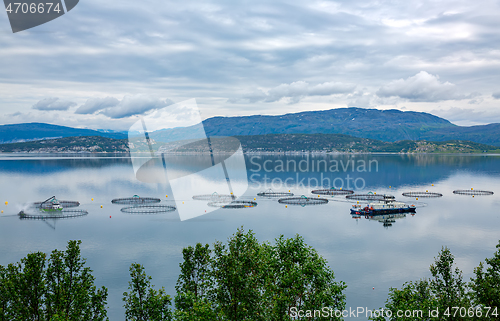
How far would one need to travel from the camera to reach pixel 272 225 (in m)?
102

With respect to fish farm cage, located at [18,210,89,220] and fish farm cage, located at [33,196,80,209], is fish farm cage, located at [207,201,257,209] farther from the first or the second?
fish farm cage, located at [33,196,80,209]

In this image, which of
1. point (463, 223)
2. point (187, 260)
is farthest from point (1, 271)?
point (463, 223)

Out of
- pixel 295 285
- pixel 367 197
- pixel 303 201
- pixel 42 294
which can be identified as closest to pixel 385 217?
pixel 367 197

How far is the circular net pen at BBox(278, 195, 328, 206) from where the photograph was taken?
454ft

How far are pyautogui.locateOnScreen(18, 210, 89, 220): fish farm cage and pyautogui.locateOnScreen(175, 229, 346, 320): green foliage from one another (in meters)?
89.9

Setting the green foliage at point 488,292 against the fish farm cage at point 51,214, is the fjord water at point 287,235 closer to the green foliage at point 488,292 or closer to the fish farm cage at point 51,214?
the fish farm cage at point 51,214

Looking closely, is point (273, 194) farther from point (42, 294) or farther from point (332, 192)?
point (42, 294)

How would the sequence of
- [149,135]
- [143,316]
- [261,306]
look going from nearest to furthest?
[261,306]
[143,316]
[149,135]

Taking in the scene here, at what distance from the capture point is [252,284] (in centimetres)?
3516

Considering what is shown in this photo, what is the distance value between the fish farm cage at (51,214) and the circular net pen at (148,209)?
1391cm

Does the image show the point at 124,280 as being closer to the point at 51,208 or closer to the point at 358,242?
the point at 358,242

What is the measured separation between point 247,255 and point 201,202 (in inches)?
4013

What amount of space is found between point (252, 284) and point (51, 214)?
104m

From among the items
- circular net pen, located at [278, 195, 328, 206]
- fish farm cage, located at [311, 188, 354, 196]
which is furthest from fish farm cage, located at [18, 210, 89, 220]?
fish farm cage, located at [311, 188, 354, 196]
